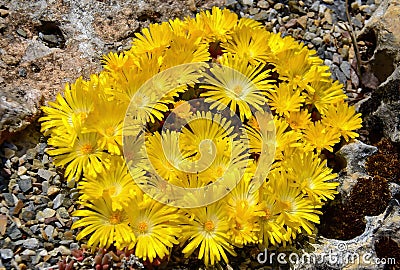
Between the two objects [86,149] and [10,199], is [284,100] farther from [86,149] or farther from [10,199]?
[10,199]

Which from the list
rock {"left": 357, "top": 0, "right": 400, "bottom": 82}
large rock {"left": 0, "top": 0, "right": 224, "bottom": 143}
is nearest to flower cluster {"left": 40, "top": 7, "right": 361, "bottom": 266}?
large rock {"left": 0, "top": 0, "right": 224, "bottom": 143}

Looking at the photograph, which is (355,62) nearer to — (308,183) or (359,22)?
(359,22)

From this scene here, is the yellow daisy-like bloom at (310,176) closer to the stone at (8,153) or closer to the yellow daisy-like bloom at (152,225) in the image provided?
the yellow daisy-like bloom at (152,225)

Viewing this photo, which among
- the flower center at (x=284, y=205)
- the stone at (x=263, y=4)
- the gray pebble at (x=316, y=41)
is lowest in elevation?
the flower center at (x=284, y=205)

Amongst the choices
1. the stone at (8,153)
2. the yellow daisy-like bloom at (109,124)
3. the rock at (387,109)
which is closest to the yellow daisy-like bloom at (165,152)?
the yellow daisy-like bloom at (109,124)

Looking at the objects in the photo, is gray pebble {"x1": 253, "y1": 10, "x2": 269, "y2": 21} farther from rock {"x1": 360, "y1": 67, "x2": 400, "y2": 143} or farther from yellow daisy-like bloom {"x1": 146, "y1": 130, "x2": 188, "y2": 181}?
yellow daisy-like bloom {"x1": 146, "y1": 130, "x2": 188, "y2": 181}

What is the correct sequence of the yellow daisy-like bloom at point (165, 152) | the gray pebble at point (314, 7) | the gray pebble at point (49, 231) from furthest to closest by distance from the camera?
the gray pebble at point (314, 7) < the gray pebble at point (49, 231) < the yellow daisy-like bloom at point (165, 152)
